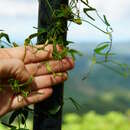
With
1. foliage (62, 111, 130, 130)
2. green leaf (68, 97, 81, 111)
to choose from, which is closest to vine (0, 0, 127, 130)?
green leaf (68, 97, 81, 111)

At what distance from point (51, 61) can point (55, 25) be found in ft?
0.35

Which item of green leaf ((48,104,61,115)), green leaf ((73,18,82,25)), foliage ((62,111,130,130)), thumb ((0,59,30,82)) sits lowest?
foliage ((62,111,130,130))

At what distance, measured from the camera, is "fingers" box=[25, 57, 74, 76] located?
4.62 ft

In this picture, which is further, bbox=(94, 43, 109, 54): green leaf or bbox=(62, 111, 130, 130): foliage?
bbox=(62, 111, 130, 130): foliage

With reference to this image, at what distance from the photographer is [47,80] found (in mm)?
1417

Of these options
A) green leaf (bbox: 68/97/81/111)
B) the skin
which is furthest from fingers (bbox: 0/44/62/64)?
green leaf (bbox: 68/97/81/111)

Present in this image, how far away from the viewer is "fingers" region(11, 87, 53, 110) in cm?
140

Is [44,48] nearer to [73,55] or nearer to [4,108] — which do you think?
[73,55]

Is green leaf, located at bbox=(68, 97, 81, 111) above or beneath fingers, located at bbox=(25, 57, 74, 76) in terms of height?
beneath

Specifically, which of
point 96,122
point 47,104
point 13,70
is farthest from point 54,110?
point 96,122

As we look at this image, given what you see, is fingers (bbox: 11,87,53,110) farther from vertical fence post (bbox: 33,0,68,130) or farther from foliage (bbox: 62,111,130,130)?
foliage (bbox: 62,111,130,130)

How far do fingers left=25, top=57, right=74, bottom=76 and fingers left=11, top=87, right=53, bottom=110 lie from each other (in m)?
0.05

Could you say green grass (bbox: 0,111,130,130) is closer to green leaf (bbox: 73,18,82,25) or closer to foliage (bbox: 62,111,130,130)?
foliage (bbox: 62,111,130,130)

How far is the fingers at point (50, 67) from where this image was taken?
55.5 inches
